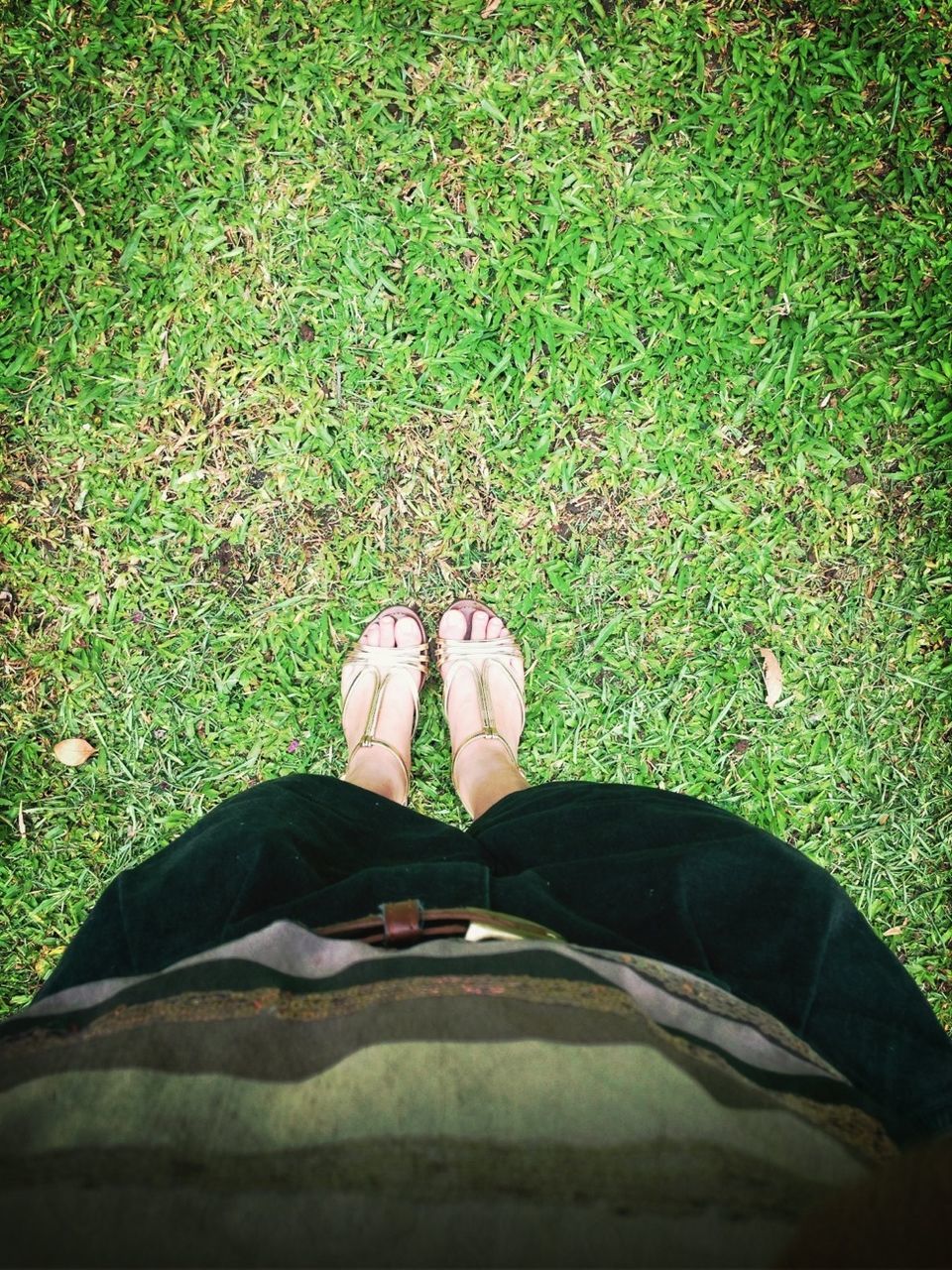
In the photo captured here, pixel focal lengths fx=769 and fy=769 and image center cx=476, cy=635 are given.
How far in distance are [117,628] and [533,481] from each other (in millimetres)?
1591

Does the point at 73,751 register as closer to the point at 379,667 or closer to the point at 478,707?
the point at 379,667

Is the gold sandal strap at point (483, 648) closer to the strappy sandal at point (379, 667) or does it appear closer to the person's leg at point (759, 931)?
the strappy sandal at point (379, 667)

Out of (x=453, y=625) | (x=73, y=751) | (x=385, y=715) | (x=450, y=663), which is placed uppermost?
(x=453, y=625)

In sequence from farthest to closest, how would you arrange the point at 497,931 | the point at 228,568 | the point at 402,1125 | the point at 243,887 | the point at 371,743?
the point at 228,568, the point at 371,743, the point at 243,887, the point at 497,931, the point at 402,1125

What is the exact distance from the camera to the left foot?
2633 mm

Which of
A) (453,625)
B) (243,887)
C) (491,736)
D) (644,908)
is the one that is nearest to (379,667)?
(453,625)

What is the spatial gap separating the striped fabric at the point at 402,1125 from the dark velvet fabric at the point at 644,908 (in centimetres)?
35

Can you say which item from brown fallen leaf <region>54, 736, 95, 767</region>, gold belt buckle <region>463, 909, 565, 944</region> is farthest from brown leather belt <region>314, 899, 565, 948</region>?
brown fallen leaf <region>54, 736, 95, 767</region>

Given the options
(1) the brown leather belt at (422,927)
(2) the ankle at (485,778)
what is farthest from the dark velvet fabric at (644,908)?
(2) the ankle at (485,778)

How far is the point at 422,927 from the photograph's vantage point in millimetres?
1305

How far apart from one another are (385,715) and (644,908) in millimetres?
1334

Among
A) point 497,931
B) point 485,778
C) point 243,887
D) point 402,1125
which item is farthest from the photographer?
point 485,778

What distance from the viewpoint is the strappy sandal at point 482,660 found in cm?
271

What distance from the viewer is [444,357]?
2.75m
